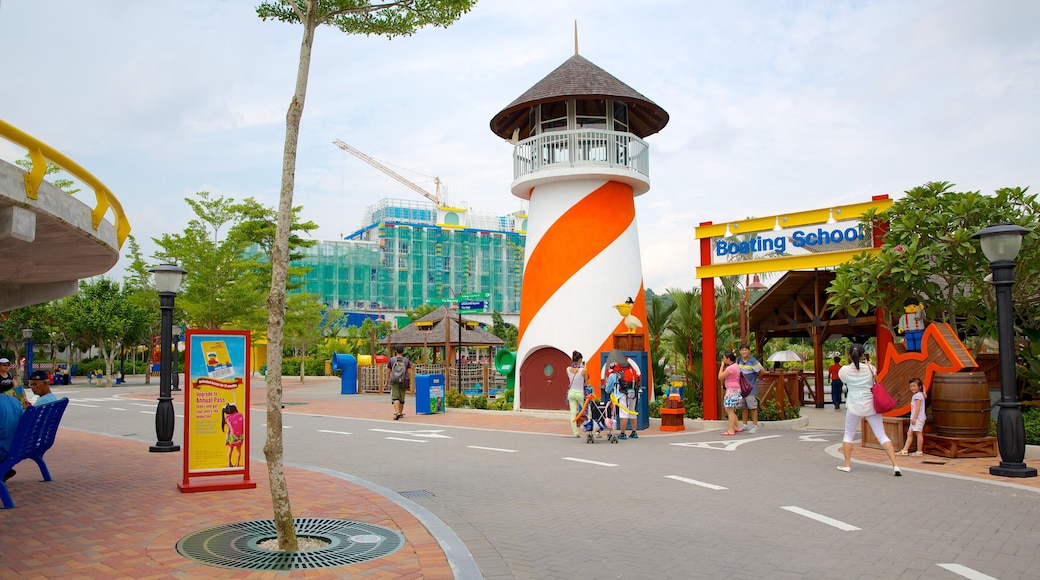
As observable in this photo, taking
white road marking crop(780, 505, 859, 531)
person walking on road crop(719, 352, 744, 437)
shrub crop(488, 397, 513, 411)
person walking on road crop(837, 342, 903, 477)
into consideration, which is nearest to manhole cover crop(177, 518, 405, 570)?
white road marking crop(780, 505, 859, 531)

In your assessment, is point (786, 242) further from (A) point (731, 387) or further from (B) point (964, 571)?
(B) point (964, 571)

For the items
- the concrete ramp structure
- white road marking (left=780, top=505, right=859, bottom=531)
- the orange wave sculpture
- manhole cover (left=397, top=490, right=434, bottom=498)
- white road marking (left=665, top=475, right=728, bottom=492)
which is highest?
the concrete ramp structure

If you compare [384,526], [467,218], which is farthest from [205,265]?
[467,218]

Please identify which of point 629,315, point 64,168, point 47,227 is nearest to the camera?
point 47,227

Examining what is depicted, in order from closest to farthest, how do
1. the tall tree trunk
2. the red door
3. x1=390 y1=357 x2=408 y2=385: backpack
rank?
the tall tree trunk, the red door, x1=390 y1=357 x2=408 y2=385: backpack

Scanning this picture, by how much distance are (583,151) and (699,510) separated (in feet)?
42.4

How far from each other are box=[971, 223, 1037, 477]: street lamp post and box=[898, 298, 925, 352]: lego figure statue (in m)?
3.75

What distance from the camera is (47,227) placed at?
6457 mm

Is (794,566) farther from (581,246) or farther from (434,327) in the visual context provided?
(434,327)

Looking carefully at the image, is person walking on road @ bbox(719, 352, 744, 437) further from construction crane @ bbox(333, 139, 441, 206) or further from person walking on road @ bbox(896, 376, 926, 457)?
construction crane @ bbox(333, 139, 441, 206)

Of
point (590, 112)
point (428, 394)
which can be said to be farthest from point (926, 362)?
point (428, 394)

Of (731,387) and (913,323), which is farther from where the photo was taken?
(731,387)

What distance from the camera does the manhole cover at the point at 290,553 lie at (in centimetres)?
557

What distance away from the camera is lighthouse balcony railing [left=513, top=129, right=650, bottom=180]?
61.9 ft
